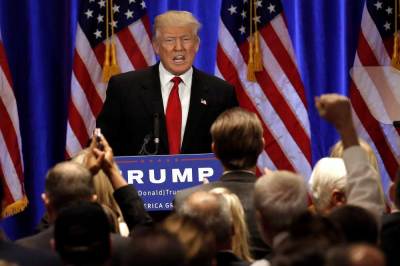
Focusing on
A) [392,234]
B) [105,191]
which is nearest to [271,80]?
[105,191]

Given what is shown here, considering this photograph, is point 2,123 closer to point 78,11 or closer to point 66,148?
point 66,148

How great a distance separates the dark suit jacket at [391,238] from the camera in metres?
4.10

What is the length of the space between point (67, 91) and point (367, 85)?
237 centimetres

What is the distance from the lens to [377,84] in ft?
29.3

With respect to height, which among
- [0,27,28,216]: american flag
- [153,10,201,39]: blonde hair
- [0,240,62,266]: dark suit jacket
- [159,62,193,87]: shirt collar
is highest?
[153,10,201,39]: blonde hair

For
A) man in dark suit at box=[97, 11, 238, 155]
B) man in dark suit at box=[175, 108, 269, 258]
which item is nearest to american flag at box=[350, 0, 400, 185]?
man in dark suit at box=[97, 11, 238, 155]

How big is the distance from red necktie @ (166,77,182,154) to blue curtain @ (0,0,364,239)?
166cm

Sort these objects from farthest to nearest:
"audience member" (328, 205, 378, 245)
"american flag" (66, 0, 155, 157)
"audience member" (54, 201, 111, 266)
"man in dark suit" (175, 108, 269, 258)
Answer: "american flag" (66, 0, 155, 157)
"man in dark suit" (175, 108, 269, 258)
"audience member" (328, 205, 378, 245)
"audience member" (54, 201, 111, 266)

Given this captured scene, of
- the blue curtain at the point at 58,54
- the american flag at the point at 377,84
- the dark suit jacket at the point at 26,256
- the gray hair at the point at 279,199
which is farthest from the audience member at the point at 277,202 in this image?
the blue curtain at the point at 58,54

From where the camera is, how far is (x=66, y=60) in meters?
8.95

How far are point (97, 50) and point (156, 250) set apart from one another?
18.4 feet

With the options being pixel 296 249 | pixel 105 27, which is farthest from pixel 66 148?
pixel 296 249

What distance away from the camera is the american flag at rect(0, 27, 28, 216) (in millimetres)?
8398

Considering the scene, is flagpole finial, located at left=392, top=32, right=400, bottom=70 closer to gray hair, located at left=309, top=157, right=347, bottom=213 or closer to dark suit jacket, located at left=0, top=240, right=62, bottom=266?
gray hair, located at left=309, top=157, right=347, bottom=213
